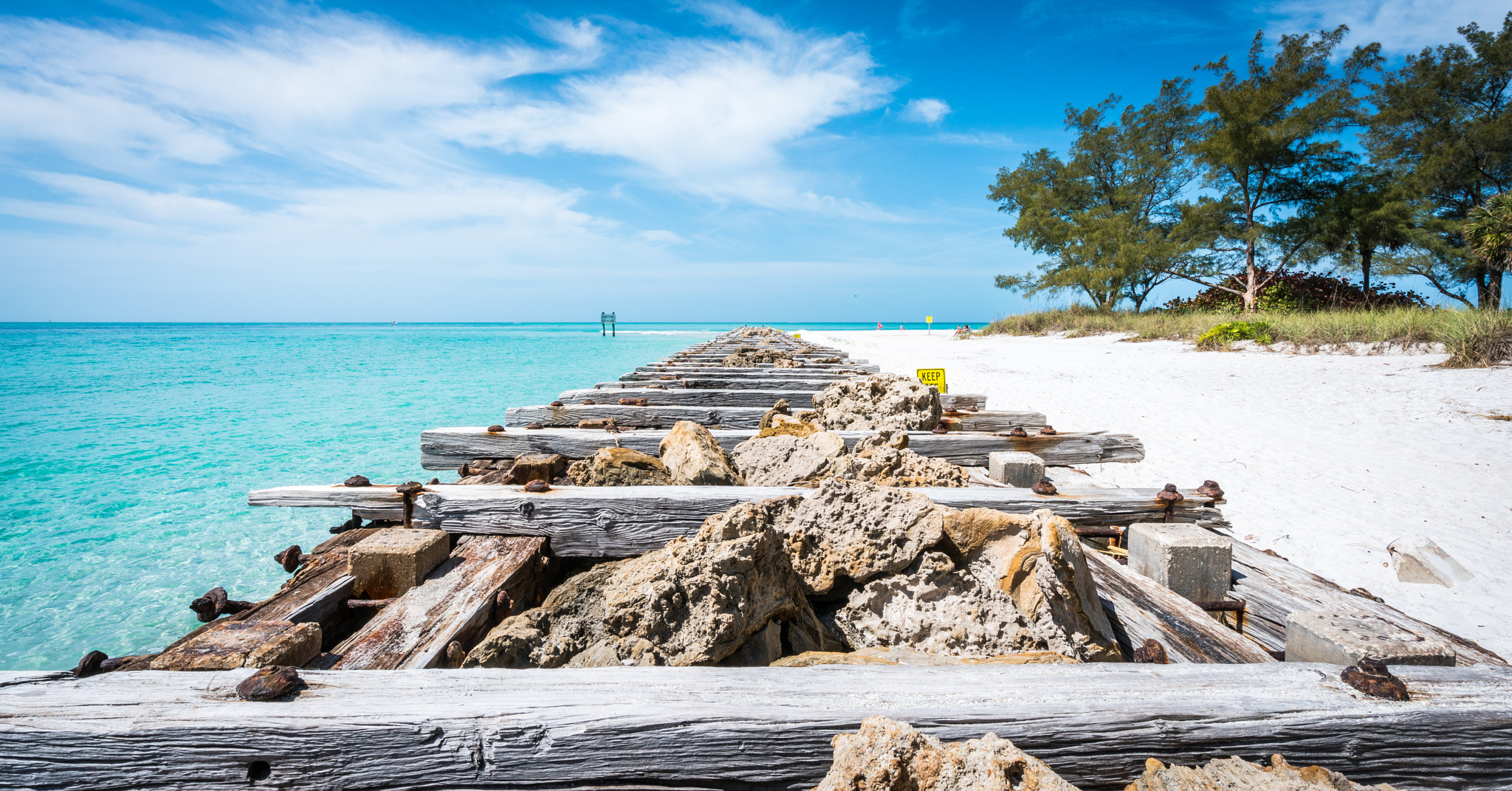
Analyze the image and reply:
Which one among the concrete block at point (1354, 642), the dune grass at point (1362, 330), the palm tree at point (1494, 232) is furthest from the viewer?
the palm tree at point (1494, 232)

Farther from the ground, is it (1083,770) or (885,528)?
(885,528)

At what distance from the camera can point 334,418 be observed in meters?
12.4

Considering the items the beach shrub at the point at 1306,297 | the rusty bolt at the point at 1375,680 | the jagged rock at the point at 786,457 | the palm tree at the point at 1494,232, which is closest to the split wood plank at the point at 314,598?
the jagged rock at the point at 786,457

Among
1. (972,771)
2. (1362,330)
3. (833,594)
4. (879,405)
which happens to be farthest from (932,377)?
(1362,330)

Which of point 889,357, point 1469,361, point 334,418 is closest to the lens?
point 1469,361

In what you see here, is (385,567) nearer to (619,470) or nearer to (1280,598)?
(619,470)

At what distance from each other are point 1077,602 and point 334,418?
14640mm

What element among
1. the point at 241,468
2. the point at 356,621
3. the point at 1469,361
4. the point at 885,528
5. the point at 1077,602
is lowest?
the point at 241,468

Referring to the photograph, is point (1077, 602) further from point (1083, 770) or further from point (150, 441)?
point (150, 441)

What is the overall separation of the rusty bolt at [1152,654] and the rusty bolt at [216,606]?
2.59 metres

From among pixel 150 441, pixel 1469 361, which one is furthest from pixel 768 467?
pixel 1469 361

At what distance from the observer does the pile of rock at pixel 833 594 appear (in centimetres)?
167

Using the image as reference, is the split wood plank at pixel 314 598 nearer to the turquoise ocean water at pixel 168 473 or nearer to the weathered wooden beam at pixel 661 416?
the weathered wooden beam at pixel 661 416

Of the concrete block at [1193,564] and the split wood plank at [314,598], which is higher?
the concrete block at [1193,564]
